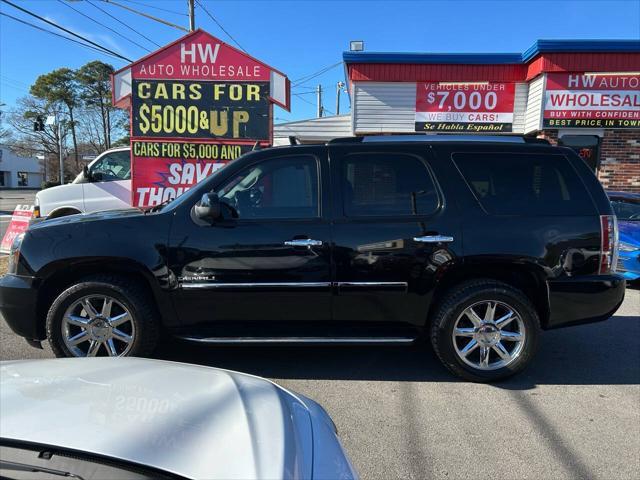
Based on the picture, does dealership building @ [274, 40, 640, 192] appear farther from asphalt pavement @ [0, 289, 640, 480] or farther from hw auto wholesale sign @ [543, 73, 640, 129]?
asphalt pavement @ [0, 289, 640, 480]

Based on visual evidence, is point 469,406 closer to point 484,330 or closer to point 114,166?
point 484,330

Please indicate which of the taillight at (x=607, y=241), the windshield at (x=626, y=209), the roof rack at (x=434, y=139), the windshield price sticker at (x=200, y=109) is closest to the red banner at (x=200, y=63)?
the windshield price sticker at (x=200, y=109)

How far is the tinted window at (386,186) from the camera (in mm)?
3901

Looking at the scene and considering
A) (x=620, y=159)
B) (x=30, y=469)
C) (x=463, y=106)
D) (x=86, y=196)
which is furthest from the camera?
(x=463, y=106)

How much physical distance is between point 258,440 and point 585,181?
11.7 feet

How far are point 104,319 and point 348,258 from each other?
207cm

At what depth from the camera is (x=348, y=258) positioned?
12.5ft

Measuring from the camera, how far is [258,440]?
1.53 metres

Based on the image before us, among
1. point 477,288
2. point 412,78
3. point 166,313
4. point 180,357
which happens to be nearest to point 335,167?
point 477,288

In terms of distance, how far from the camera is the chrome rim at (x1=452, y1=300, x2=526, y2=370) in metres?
3.92

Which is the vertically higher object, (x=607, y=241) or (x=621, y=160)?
(x=621, y=160)

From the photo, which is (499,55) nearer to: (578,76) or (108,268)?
(578,76)

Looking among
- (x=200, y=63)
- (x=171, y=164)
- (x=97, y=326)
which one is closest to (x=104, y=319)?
(x=97, y=326)

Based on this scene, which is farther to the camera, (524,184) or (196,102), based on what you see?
(196,102)
